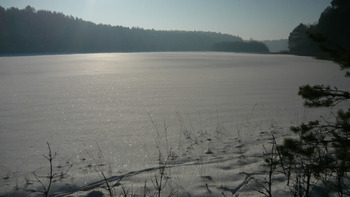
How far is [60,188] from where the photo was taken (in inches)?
107

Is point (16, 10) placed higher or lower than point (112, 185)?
higher

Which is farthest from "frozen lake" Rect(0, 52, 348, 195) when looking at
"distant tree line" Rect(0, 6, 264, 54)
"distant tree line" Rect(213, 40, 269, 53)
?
"distant tree line" Rect(213, 40, 269, 53)

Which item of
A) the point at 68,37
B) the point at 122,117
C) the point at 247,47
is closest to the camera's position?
the point at 122,117

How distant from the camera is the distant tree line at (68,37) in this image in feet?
199

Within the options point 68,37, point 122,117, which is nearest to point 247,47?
point 68,37

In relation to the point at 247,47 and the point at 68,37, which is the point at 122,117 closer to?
the point at 247,47

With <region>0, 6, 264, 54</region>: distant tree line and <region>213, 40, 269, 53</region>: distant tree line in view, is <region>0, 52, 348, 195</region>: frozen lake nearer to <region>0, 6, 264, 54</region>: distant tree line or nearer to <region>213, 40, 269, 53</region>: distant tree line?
<region>0, 6, 264, 54</region>: distant tree line

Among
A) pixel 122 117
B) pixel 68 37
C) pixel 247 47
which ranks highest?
pixel 68 37

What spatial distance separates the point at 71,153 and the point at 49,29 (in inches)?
2883

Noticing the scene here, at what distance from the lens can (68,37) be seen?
2820 inches

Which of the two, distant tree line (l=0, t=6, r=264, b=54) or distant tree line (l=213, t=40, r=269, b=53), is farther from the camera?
distant tree line (l=213, t=40, r=269, b=53)

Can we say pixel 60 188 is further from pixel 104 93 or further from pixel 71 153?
pixel 104 93

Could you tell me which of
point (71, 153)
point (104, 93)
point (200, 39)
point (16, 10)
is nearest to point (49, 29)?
point (16, 10)

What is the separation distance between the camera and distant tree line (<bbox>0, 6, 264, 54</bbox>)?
199 ft
